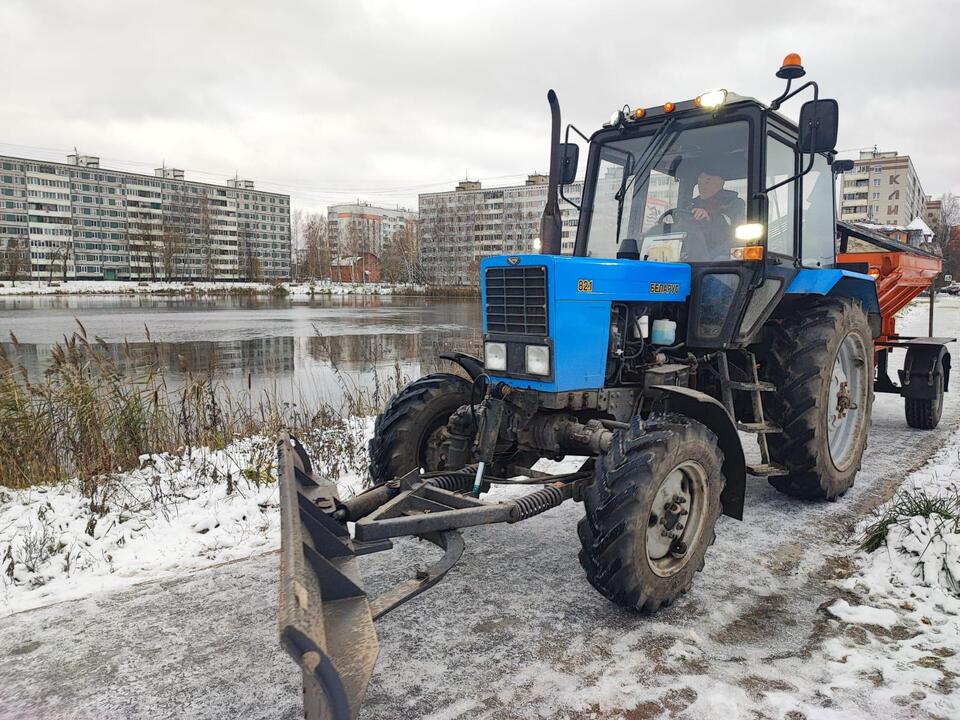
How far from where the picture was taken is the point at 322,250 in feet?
301

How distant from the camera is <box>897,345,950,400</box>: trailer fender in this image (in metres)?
6.78

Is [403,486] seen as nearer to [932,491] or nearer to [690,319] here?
[690,319]

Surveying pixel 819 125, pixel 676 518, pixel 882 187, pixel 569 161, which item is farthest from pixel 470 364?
pixel 882 187

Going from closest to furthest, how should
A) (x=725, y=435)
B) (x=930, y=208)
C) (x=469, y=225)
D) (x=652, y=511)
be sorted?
(x=652, y=511), (x=725, y=435), (x=469, y=225), (x=930, y=208)

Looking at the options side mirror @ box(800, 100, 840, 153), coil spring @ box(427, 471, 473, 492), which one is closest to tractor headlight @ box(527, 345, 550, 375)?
coil spring @ box(427, 471, 473, 492)

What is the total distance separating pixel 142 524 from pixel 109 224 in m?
97.0

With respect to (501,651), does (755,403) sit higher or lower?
higher

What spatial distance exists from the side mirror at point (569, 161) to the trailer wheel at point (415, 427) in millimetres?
1566

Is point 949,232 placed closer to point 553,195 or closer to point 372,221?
point 553,195

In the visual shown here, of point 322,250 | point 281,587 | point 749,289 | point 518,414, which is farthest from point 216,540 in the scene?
point 322,250

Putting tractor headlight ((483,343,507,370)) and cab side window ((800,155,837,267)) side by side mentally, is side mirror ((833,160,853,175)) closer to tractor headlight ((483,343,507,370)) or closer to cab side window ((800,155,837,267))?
cab side window ((800,155,837,267))

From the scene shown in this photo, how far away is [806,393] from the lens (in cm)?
431

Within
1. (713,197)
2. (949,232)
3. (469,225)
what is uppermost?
(469,225)

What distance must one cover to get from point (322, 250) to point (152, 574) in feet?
301
